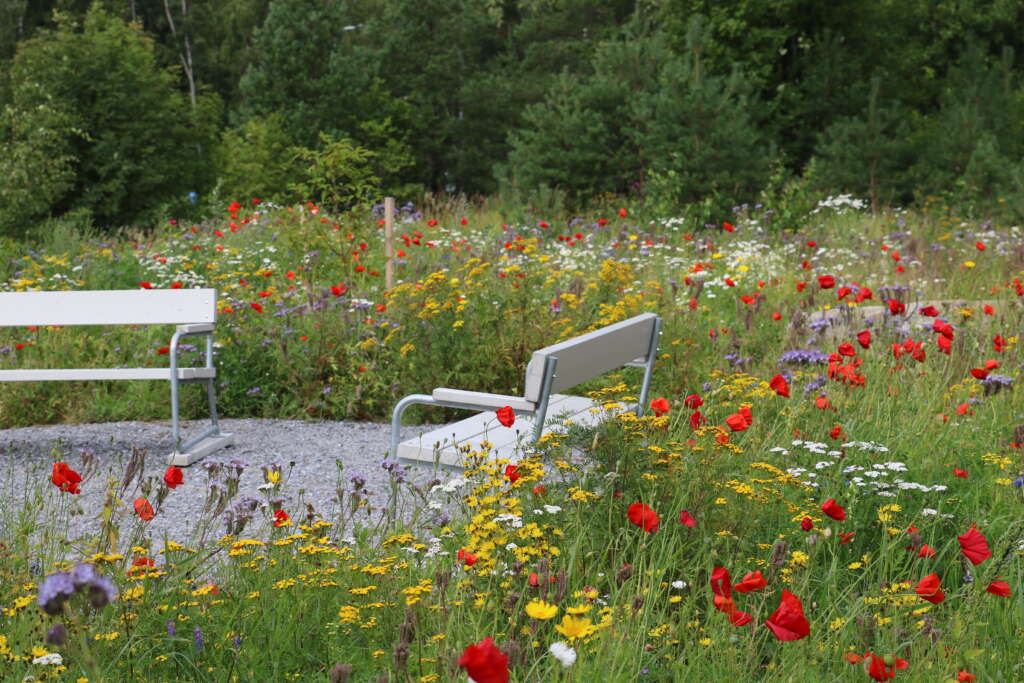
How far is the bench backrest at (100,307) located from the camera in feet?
18.1

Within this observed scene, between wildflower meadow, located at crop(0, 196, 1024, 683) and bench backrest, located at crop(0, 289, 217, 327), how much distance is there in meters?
0.82

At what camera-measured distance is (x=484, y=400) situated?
3.37m

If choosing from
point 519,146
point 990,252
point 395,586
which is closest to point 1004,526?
point 395,586

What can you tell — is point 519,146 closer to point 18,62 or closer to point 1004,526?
point 18,62

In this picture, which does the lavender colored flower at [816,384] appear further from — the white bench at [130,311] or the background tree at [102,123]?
the background tree at [102,123]

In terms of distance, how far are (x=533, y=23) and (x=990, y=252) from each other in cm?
2369

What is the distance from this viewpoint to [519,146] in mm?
16641

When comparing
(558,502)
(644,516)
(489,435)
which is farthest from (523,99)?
(644,516)

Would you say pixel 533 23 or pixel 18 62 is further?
pixel 533 23

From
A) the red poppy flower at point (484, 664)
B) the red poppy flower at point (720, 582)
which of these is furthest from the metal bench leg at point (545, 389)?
the red poppy flower at point (484, 664)

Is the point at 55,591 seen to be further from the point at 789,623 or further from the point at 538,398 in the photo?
the point at 538,398

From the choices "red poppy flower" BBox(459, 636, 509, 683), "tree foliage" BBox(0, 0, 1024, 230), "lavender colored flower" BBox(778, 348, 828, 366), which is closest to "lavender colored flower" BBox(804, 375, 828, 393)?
"lavender colored flower" BBox(778, 348, 828, 366)

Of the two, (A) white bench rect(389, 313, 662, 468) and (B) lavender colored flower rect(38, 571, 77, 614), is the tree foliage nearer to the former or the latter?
(A) white bench rect(389, 313, 662, 468)

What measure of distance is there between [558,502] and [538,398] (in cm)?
51
